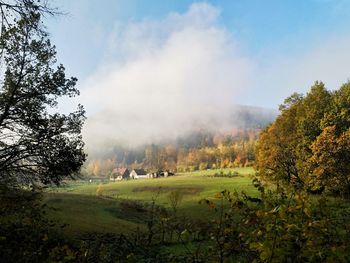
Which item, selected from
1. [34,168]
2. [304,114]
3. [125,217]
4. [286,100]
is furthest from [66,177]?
[286,100]

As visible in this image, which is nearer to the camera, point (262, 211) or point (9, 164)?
point (262, 211)

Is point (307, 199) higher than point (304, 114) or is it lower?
lower

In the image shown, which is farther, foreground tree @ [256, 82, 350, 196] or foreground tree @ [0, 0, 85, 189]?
foreground tree @ [256, 82, 350, 196]

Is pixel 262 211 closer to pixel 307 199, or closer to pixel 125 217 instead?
pixel 307 199

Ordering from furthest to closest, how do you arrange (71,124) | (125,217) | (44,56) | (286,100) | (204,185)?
(204,185), (286,100), (125,217), (71,124), (44,56)

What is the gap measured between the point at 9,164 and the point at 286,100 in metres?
50.8

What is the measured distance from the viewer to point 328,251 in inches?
145

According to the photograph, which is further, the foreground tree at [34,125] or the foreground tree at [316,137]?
the foreground tree at [316,137]

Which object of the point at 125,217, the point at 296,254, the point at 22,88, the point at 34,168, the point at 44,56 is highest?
the point at 44,56

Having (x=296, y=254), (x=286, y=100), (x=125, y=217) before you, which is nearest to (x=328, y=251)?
(x=296, y=254)

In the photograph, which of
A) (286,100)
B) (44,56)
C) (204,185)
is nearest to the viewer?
(44,56)

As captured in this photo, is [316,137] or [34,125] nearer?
[34,125]

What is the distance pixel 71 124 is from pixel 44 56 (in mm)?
4675

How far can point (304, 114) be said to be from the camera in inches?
2151
